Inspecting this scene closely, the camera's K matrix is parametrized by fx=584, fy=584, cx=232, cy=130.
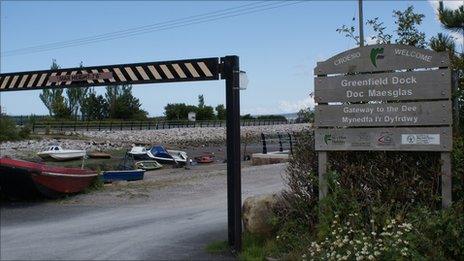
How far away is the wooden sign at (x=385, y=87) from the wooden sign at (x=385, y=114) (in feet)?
0.28

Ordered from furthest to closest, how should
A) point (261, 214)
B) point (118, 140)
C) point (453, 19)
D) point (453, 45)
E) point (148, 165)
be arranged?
point (118, 140)
point (148, 165)
point (453, 19)
point (453, 45)
point (261, 214)

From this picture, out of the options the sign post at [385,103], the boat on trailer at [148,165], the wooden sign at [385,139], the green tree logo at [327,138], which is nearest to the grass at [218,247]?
the sign post at [385,103]

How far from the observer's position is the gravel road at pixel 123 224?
26.6 feet

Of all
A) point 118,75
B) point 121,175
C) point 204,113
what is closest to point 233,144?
point 118,75

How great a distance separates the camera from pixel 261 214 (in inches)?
318

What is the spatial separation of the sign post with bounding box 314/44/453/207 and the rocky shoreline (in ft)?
97.3

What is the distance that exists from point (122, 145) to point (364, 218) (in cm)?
4887

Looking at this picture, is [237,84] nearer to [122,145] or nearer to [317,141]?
[317,141]

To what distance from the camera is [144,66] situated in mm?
9148

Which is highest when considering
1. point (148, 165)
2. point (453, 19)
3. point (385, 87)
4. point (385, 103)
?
point (453, 19)

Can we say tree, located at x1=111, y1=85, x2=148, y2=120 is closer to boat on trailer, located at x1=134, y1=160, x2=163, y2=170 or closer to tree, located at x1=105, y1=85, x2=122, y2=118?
tree, located at x1=105, y1=85, x2=122, y2=118

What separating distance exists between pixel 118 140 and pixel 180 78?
51811mm

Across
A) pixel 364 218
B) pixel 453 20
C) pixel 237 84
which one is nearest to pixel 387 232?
pixel 364 218

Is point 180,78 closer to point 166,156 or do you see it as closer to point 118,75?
point 118,75
